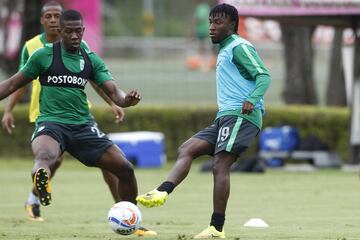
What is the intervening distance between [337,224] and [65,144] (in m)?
3.32

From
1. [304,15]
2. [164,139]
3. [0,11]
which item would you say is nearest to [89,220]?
[304,15]

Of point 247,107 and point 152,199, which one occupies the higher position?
point 247,107

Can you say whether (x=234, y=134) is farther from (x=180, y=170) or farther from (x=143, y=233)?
(x=143, y=233)

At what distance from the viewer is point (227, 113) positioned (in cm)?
1164

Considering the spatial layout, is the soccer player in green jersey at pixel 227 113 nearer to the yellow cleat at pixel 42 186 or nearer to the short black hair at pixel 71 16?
the yellow cleat at pixel 42 186

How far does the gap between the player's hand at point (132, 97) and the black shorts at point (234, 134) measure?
0.89m

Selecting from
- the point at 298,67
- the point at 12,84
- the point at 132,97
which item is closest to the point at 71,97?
the point at 12,84

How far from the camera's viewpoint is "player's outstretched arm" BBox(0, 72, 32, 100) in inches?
468

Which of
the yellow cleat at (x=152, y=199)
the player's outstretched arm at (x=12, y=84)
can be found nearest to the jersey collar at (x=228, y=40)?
the yellow cleat at (x=152, y=199)

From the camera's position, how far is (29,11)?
96.8 feet

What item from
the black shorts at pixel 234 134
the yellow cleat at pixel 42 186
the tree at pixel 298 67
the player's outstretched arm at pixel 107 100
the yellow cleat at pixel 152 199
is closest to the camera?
the yellow cleat at pixel 152 199

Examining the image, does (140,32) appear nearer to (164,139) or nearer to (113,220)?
(164,139)

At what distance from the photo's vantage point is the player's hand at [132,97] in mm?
11345

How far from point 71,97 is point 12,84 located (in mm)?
614
